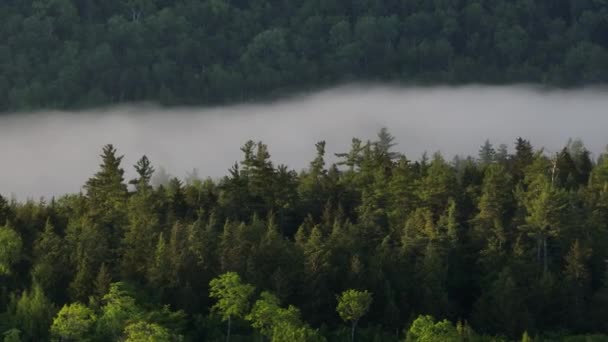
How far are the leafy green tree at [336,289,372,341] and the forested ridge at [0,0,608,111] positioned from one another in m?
91.6

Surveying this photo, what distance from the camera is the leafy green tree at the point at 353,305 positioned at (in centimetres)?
7950

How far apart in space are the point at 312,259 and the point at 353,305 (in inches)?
163

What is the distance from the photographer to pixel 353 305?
261 feet

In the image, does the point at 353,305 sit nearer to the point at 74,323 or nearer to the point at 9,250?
the point at 74,323

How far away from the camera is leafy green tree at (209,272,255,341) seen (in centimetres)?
7925

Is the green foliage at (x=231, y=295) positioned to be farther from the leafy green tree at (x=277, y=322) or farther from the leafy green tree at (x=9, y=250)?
the leafy green tree at (x=9, y=250)

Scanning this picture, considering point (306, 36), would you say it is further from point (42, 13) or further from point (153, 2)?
point (42, 13)

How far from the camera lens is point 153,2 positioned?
187 m

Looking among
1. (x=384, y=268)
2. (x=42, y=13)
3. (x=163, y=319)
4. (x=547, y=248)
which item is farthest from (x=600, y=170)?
A: (x=42, y=13)

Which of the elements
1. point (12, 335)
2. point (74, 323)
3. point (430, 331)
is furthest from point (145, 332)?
point (430, 331)

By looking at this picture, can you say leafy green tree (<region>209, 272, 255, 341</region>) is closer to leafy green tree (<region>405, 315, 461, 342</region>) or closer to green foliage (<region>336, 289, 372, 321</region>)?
green foliage (<region>336, 289, 372, 321</region>)

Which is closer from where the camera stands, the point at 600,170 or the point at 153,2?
the point at 600,170

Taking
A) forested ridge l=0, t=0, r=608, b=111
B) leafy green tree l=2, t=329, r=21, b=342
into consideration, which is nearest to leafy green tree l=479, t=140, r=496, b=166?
leafy green tree l=2, t=329, r=21, b=342

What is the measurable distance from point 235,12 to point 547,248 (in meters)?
107
